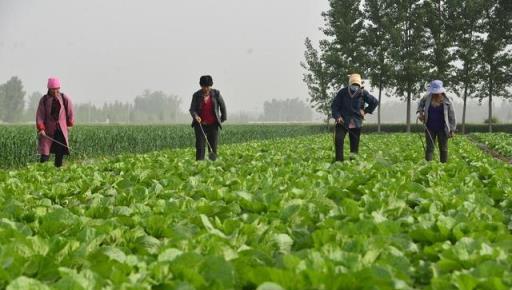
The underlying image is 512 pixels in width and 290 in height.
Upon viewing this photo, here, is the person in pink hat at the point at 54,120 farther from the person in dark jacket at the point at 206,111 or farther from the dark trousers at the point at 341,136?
the dark trousers at the point at 341,136

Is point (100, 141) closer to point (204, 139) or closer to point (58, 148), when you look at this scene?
point (204, 139)

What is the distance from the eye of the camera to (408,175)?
663 centimetres

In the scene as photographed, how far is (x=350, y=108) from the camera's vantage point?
36.8ft

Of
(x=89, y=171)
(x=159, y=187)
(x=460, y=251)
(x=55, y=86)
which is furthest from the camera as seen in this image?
(x=55, y=86)

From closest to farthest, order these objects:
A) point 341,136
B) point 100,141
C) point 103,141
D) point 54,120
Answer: point 54,120, point 341,136, point 100,141, point 103,141

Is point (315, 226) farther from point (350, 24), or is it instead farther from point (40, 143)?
point (350, 24)

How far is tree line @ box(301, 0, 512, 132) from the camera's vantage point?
5012 cm

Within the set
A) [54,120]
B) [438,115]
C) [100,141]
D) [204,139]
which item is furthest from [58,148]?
[100,141]

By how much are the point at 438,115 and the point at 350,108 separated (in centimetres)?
171

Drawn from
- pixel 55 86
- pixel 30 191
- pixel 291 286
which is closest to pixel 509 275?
pixel 291 286

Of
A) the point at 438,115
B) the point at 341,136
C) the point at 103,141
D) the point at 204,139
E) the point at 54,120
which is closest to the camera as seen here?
the point at 54,120

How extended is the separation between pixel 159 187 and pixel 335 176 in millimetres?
2145

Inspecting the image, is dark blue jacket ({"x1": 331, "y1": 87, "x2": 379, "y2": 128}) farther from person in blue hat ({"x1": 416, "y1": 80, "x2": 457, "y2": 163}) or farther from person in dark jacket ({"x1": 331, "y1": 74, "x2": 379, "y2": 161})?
person in blue hat ({"x1": 416, "y1": 80, "x2": 457, "y2": 163})

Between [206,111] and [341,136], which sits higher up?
[206,111]
